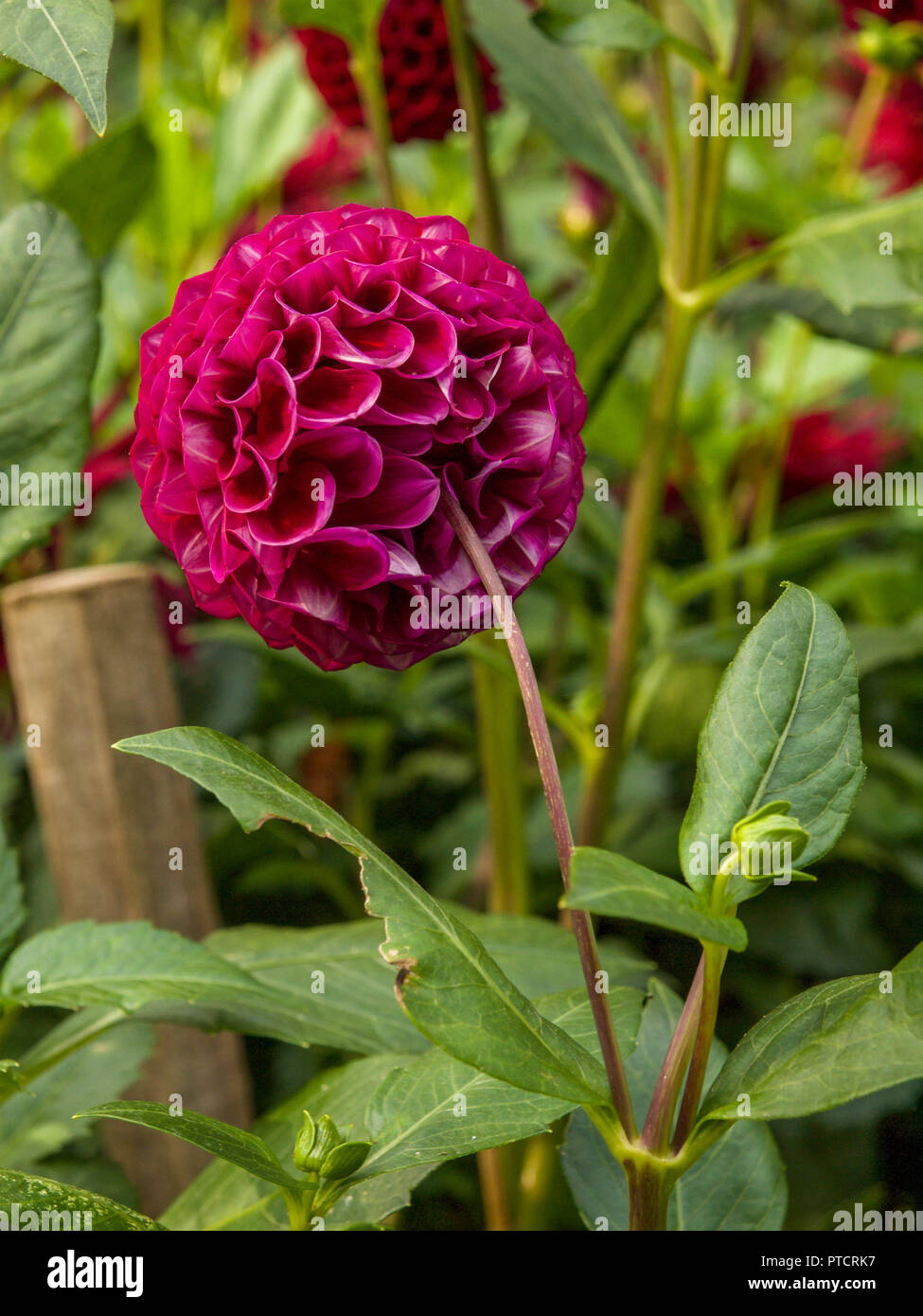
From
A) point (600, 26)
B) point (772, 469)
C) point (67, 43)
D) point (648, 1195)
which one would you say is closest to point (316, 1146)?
point (648, 1195)

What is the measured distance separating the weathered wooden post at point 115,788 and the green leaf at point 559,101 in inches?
13.7

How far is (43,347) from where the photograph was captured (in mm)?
557

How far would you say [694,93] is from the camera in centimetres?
75

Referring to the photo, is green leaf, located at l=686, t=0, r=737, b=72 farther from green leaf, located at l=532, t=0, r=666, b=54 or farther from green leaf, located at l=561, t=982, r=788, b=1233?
green leaf, located at l=561, t=982, r=788, b=1233

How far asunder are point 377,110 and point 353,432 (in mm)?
467

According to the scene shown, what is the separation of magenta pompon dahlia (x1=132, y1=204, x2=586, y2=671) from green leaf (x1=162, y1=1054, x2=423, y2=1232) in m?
0.19

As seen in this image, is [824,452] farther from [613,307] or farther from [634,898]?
[634,898]

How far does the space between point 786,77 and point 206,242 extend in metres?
1.45

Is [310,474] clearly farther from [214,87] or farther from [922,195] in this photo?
[214,87]

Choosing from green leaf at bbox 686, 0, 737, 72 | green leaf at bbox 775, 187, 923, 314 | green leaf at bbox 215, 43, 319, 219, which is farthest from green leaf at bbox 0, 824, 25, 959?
green leaf at bbox 215, 43, 319, 219

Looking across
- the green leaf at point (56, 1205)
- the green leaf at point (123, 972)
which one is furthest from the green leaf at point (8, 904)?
the green leaf at point (56, 1205)

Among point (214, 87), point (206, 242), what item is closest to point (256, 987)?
point (206, 242)

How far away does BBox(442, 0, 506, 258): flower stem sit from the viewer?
0.68 m

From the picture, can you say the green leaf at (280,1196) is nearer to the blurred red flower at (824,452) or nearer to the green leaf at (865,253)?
the green leaf at (865,253)
